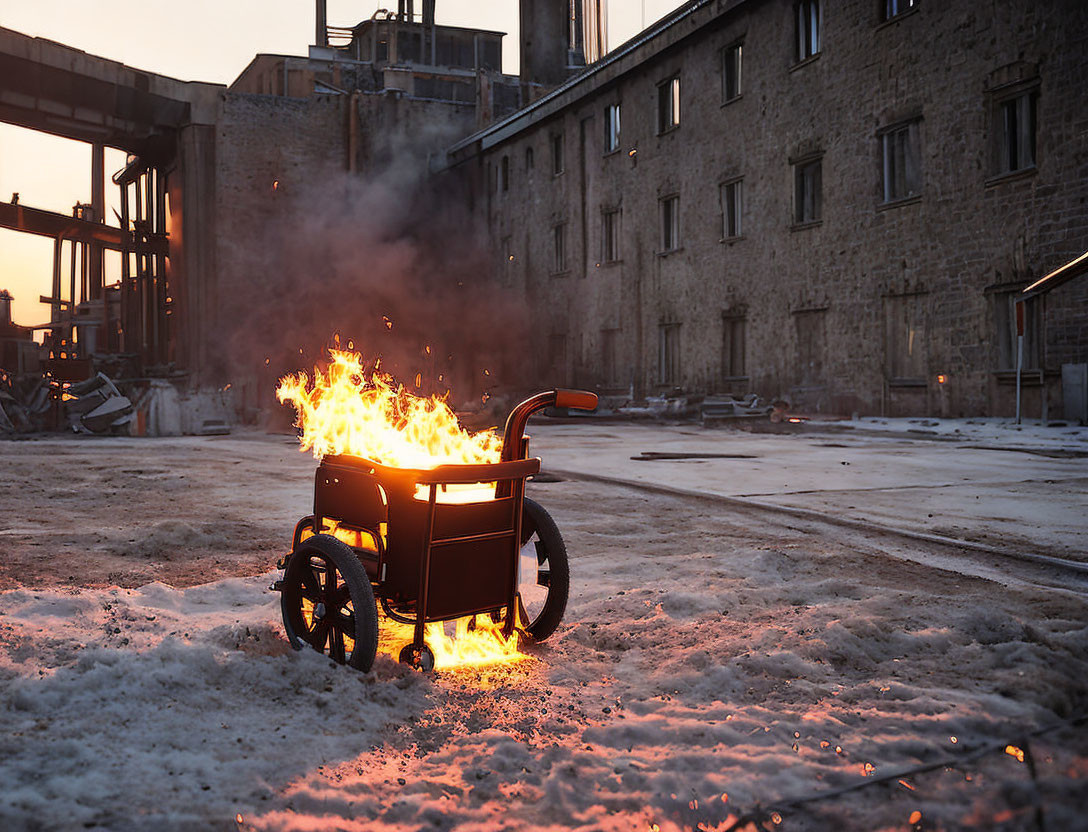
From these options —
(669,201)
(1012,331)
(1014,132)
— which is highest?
(669,201)

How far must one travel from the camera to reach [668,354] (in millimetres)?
22859

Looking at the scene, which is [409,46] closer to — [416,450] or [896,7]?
[896,7]

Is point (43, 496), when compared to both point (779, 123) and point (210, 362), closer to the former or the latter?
point (779, 123)

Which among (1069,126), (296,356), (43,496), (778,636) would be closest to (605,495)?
(778,636)

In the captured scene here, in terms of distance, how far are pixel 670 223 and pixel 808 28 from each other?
18.8ft

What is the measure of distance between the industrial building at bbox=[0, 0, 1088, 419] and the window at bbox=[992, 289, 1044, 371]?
0.15ft

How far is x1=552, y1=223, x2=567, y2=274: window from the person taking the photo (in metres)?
26.8

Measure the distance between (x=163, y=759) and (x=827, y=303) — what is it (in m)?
17.2

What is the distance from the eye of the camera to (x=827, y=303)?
18016 millimetres

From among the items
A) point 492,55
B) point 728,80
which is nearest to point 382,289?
point 728,80

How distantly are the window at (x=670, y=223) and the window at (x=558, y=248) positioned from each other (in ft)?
15.0

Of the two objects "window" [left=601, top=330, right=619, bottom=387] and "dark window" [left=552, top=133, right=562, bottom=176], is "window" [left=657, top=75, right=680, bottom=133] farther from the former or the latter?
"window" [left=601, top=330, right=619, bottom=387]

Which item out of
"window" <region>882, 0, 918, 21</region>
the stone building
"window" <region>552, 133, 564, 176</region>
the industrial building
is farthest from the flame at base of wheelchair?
"window" <region>552, 133, 564, 176</region>

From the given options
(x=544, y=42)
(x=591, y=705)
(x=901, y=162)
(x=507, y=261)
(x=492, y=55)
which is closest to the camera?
(x=591, y=705)
